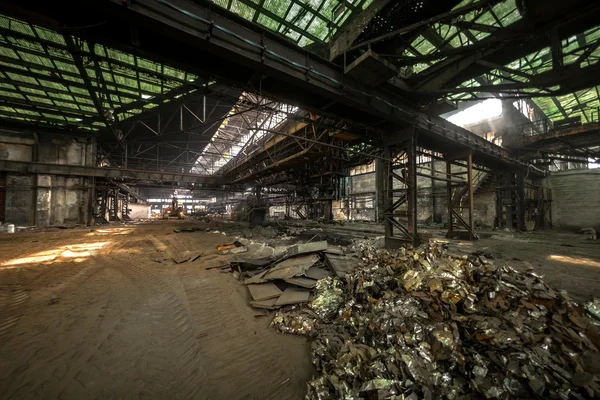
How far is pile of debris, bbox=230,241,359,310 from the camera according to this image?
13.8 feet

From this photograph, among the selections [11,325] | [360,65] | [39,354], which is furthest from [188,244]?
[360,65]

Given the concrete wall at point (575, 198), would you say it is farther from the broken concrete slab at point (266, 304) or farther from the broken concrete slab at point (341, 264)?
the broken concrete slab at point (266, 304)

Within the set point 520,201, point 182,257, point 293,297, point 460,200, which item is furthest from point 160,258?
point 520,201

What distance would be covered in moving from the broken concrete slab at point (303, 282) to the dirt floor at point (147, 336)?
0.96 m

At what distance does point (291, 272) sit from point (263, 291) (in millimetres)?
722

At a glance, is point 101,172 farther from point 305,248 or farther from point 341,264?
point 341,264

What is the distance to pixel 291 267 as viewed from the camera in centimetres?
488

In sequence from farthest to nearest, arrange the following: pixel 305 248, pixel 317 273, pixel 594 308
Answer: pixel 305 248 → pixel 317 273 → pixel 594 308

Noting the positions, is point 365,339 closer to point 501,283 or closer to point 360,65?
point 501,283

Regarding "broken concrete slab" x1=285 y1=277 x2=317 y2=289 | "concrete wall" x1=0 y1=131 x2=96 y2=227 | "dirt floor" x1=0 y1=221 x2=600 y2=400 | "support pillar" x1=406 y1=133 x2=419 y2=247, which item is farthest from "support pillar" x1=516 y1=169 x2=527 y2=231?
"concrete wall" x1=0 y1=131 x2=96 y2=227

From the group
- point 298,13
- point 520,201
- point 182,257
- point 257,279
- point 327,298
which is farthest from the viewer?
point 520,201

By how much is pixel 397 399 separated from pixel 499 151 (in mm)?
14885

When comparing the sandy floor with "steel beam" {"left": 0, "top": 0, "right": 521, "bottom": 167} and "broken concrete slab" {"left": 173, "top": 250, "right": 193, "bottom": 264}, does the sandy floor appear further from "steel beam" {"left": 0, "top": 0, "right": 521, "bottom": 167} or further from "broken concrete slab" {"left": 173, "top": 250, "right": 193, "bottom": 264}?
"steel beam" {"left": 0, "top": 0, "right": 521, "bottom": 167}

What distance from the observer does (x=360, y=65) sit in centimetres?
470
